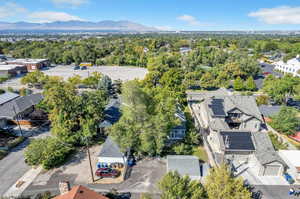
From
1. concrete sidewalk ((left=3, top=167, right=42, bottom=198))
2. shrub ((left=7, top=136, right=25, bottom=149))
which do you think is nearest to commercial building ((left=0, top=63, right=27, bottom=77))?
shrub ((left=7, top=136, right=25, bottom=149))

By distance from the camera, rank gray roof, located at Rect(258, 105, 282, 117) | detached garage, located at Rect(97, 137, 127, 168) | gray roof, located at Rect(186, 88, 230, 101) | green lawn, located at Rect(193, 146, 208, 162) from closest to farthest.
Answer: detached garage, located at Rect(97, 137, 127, 168)
green lawn, located at Rect(193, 146, 208, 162)
gray roof, located at Rect(258, 105, 282, 117)
gray roof, located at Rect(186, 88, 230, 101)

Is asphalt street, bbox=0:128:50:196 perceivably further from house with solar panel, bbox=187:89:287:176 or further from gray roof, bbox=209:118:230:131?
gray roof, bbox=209:118:230:131

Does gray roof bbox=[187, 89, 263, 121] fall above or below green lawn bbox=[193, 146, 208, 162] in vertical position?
above

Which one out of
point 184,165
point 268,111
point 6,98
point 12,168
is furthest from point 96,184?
point 268,111

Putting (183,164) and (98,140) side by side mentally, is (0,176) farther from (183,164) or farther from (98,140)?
(183,164)

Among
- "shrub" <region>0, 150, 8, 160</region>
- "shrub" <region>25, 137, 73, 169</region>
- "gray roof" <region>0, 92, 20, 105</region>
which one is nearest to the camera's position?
"shrub" <region>25, 137, 73, 169</region>

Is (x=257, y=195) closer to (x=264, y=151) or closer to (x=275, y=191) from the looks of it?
(x=275, y=191)
